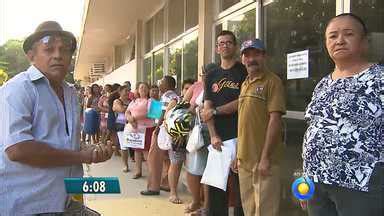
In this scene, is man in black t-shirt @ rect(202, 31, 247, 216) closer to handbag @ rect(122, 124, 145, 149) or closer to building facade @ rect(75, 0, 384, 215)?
building facade @ rect(75, 0, 384, 215)

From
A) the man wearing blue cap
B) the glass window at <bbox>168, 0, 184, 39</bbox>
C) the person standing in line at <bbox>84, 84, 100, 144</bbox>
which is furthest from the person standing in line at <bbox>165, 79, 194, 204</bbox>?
the person standing in line at <bbox>84, 84, 100, 144</bbox>

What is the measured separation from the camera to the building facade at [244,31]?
4137 mm

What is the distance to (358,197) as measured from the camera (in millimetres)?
2434

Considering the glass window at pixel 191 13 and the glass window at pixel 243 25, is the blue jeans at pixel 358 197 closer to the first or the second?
the glass window at pixel 243 25

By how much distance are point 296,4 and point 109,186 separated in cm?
344

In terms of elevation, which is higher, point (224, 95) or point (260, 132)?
point (224, 95)

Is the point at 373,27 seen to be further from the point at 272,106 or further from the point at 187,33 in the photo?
the point at 187,33

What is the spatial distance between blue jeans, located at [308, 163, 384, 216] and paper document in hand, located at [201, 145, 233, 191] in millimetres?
1783

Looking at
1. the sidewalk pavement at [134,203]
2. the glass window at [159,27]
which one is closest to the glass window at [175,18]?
the glass window at [159,27]

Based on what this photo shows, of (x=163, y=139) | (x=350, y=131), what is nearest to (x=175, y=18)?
(x=163, y=139)

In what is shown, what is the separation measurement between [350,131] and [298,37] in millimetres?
2322

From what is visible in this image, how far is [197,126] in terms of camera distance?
4887 mm

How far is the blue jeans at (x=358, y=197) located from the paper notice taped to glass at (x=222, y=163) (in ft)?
5.81

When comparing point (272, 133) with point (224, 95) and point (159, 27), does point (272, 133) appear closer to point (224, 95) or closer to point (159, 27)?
point (224, 95)
